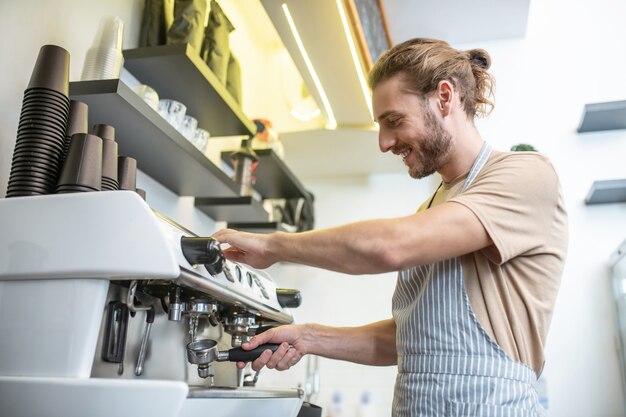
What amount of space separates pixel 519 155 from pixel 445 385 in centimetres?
44

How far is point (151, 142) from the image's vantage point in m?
1.46

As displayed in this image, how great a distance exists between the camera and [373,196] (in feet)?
9.72

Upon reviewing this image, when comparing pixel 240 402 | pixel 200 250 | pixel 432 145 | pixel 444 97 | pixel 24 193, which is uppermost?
pixel 444 97

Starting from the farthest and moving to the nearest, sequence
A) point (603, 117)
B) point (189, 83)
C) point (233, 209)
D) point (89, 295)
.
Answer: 1. point (603, 117)
2. point (233, 209)
3. point (189, 83)
4. point (89, 295)

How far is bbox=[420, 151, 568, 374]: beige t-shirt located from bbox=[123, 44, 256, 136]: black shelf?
0.82 metres

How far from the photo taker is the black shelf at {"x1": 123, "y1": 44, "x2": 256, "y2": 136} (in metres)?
1.47

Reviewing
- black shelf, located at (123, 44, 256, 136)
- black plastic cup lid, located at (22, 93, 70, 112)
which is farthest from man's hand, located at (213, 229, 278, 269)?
black shelf, located at (123, 44, 256, 136)

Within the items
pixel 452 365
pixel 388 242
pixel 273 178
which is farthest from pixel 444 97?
pixel 273 178

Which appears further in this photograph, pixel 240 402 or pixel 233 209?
pixel 233 209

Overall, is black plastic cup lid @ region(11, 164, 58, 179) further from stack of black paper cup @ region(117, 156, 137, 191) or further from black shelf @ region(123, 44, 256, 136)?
black shelf @ region(123, 44, 256, 136)

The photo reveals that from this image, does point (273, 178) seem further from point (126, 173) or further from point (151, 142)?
point (126, 173)

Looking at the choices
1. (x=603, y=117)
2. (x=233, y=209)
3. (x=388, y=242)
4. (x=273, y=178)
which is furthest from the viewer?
(x=603, y=117)

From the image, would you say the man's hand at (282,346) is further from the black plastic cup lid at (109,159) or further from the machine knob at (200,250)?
the black plastic cup lid at (109,159)

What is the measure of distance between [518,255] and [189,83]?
3.26 ft
